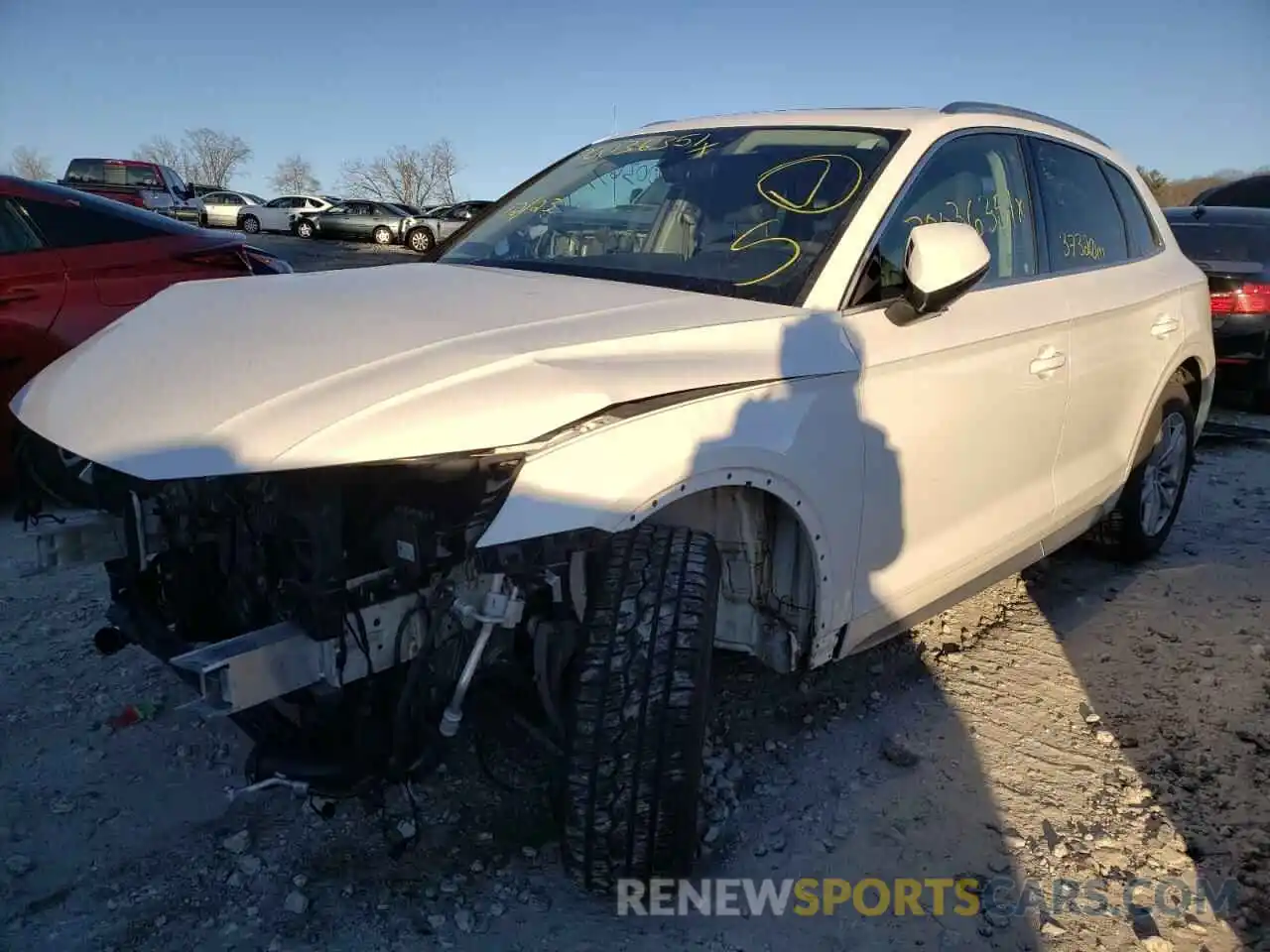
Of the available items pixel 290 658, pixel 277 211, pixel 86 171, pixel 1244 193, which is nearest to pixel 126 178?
pixel 86 171

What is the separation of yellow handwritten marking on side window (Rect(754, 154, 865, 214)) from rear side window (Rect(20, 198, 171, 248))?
3.68m

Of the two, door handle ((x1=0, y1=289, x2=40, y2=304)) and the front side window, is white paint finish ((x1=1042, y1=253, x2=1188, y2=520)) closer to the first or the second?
the front side window

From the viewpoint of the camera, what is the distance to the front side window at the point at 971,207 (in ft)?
A: 8.87

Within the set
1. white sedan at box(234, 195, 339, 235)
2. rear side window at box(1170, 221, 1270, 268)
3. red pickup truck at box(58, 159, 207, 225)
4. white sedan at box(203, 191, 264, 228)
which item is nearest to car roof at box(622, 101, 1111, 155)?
rear side window at box(1170, 221, 1270, 268)

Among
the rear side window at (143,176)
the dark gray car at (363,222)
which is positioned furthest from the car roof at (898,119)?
the dark gray car at (363,222)

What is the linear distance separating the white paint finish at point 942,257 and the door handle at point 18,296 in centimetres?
419

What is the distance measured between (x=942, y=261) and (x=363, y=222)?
1152 inches

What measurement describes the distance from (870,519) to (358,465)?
54.0 inches

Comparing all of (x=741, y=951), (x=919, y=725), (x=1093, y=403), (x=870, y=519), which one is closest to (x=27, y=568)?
(x=741, y=951)

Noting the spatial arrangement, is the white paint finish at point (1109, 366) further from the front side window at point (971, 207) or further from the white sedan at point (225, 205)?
the white sedan at point (225, 205)

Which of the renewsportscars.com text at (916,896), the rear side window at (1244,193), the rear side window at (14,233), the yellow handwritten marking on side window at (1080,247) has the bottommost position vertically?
the renewsportscars.com text at (916,896)

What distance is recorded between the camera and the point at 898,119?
3027 millimetres

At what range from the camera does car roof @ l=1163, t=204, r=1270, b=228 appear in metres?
8.24

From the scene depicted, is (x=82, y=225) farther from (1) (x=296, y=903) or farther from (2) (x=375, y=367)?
(1) (x=296, y=903)
